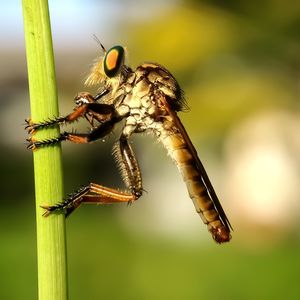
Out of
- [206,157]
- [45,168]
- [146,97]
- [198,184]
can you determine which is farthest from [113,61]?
[206,157]

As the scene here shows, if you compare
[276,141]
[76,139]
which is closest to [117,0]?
[276,141]

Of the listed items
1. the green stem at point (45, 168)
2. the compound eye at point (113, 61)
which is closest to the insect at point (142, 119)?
the compound eye at point (113, 61)

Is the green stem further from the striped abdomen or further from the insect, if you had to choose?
the striped abdomen

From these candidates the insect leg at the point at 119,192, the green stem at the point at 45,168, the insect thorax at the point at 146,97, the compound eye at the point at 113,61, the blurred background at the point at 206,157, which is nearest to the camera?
the green stem at the point at 45,168

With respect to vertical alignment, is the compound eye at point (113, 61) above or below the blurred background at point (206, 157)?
below

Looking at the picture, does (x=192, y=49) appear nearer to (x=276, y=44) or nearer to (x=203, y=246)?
(x=276, y=44)

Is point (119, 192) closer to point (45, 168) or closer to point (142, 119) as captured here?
point (142, 119)

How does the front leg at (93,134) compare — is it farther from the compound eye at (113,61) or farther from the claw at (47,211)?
the claw at (47,211)
